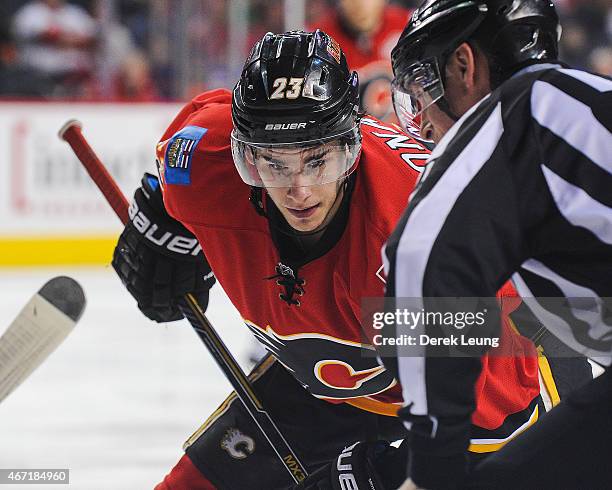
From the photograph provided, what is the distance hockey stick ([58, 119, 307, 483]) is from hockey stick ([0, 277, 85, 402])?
212 mm

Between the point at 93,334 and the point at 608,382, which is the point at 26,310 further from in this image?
the point at 93,334

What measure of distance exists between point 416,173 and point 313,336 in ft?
1.04

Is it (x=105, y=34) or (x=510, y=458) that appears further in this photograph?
(x=105, y=34)

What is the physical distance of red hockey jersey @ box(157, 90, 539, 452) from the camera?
1.75 m

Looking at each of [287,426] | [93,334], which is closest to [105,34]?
[93,334]

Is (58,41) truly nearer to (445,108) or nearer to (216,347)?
(216,347)

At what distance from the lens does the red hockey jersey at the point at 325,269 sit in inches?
68.7

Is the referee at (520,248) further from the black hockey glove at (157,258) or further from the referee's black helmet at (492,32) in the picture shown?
the black hockey glove at (157,258)

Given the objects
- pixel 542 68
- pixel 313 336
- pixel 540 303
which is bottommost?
pixel 313 336

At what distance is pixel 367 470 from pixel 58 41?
512 cm

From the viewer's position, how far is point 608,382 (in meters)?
1.23

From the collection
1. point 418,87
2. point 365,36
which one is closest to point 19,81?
point 365,36

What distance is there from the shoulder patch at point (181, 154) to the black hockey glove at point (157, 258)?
0.71 ft

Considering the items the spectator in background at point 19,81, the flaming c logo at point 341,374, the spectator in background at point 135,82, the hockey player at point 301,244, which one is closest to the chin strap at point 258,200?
the hockey player at point 301,244
